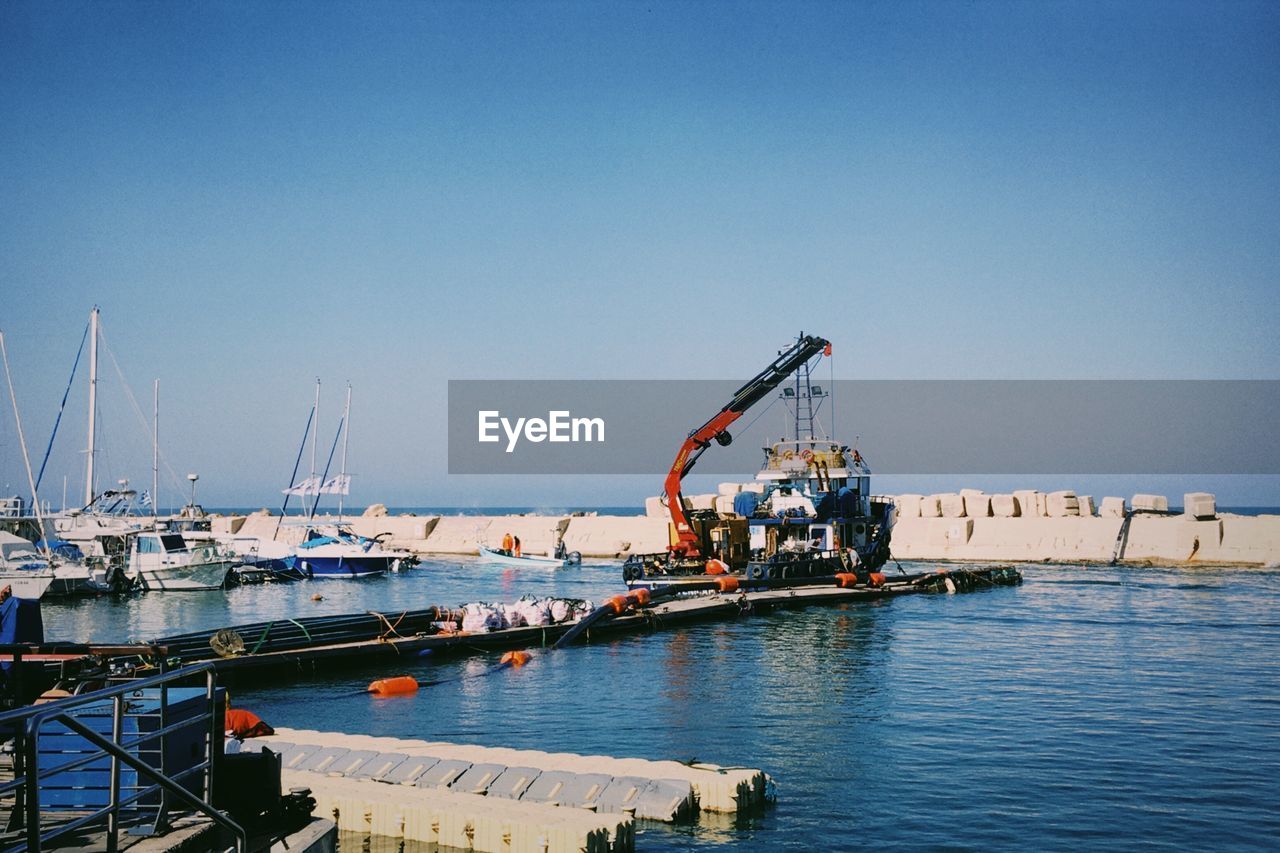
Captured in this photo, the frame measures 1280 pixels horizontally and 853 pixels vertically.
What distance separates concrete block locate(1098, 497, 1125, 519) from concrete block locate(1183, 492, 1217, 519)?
4.48 m

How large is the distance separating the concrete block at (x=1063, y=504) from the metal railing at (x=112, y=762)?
256ft

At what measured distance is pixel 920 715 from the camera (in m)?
22.6

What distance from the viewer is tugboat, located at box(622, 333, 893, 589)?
4684 cm

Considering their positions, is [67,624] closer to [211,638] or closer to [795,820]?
[211,638]

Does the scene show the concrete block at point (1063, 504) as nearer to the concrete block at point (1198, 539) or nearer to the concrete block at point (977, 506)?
the concrete block at point (977, 506)

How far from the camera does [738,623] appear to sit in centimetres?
4081

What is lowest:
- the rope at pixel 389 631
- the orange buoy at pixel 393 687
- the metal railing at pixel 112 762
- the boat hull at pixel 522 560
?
the boat hull at pixel 522 560

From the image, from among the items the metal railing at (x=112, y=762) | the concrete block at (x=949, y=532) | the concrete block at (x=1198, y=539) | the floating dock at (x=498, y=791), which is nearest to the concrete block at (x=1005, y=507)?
the concrete block at (x=949, y=532)

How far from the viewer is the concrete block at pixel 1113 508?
7388 cm

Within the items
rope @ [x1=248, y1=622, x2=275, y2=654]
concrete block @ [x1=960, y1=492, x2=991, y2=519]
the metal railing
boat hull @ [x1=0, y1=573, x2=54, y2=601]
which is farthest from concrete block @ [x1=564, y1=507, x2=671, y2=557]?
the metal railing

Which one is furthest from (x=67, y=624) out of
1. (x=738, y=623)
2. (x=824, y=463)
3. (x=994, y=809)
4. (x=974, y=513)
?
(x=974, y=513)

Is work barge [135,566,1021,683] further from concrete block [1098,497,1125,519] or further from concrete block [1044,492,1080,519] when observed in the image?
concrete block [1044,492,1080,519]

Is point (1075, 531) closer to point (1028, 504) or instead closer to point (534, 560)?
point (1028, 504)

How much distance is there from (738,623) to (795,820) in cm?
2624
